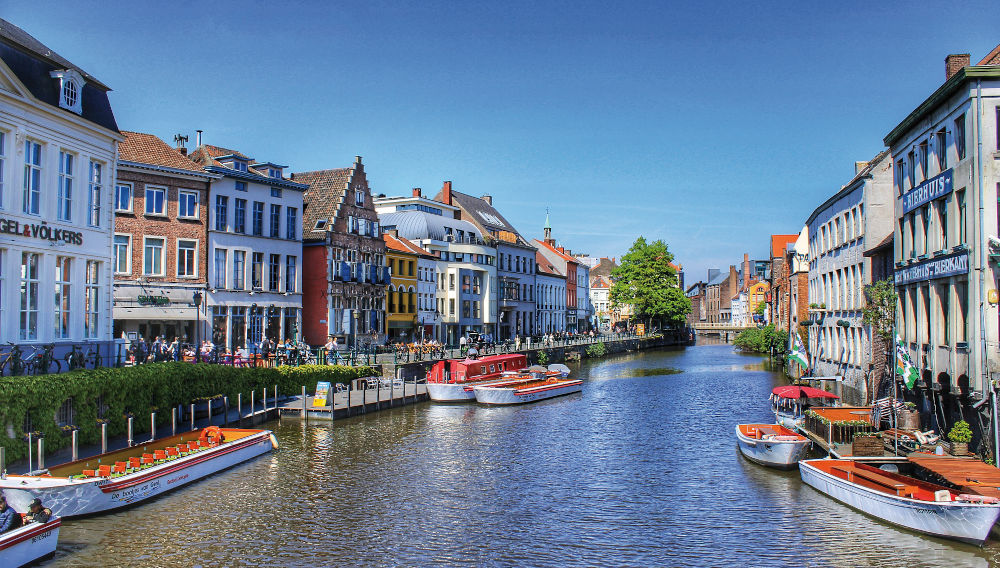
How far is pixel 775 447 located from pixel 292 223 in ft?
111

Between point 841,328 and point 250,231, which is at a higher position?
point 250,231

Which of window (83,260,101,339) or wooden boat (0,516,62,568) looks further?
window (83,260,101,339)

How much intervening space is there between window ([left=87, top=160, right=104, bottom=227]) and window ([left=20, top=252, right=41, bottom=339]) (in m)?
2.69

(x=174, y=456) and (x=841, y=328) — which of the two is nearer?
(x=174, y=456)

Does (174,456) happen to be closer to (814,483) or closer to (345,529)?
(345,529)

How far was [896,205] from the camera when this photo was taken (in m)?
28.1

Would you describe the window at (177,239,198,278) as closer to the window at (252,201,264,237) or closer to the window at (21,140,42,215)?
the window at (252,201,264,237)

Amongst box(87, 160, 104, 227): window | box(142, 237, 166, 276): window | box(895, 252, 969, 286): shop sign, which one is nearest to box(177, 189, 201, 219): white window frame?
box(142, 237, 166, 276): window

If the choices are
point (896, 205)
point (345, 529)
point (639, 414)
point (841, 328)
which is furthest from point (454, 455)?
point (841, 328)

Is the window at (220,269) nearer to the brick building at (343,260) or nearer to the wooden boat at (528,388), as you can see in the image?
the brick building at (343,260)

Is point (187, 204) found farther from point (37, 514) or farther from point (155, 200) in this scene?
point (37, 514)

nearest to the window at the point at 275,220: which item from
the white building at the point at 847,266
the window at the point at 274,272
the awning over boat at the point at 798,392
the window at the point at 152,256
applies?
the window at the point at 274,272

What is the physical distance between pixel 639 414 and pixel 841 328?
11295mm

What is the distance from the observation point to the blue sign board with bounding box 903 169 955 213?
22850 mm
